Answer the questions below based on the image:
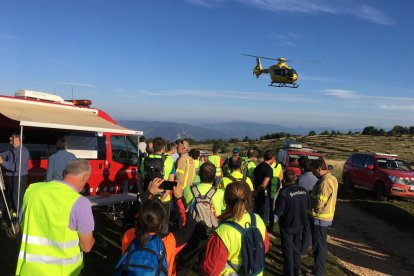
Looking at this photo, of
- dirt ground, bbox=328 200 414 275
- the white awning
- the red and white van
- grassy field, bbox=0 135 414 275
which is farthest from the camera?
dirt ground, bbox=328 200 414 275

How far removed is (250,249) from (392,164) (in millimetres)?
13406

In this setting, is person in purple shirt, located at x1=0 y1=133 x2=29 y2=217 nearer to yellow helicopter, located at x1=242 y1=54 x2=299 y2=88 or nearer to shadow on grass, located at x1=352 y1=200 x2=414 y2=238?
shadow on grass, located at x1=352 y1=200 x2=414 y2=238

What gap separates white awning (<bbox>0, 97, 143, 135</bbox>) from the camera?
6512 mm

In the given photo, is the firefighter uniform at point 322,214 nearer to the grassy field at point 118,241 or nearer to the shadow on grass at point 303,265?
the shadow on grass at point 303,265

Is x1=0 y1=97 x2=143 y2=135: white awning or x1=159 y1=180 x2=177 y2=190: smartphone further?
x1=0 y1=97 x2=143 y2=135: white awning

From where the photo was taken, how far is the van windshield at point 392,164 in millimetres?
14432

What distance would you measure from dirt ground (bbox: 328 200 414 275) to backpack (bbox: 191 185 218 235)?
425 centimetres

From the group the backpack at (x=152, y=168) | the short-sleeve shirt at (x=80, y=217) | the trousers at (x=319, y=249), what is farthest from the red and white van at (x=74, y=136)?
the trousers at (x=319, y=249)

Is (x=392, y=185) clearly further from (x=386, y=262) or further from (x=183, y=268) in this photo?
(x=183, y=268)

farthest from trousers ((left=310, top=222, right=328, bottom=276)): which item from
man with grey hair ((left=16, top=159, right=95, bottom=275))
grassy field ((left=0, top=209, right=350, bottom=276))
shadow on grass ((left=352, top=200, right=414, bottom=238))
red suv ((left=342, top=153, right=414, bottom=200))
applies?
red suv ((left=342, top=153, right=414, bottom=200))

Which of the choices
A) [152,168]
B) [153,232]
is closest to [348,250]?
[152,168]

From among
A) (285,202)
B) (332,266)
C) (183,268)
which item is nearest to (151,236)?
(183,268)

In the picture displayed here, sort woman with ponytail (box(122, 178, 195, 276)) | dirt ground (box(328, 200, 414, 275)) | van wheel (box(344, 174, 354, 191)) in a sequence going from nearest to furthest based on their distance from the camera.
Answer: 1. woman with ponytail (box(122, 178, 195, 276))
2. dirt ground (box(328, 200, 414, 275))
3. van wheel (box(344, 174, 354, 191))

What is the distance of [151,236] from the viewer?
2807 mm
